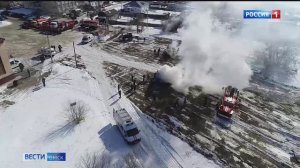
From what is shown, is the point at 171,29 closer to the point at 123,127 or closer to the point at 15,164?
the point at 123,127

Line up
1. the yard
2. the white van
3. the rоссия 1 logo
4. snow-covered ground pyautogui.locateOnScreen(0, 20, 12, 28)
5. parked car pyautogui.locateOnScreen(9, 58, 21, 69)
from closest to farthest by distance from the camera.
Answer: the white van < parked car pyautogui.locateOnScreen(9, 58, 21, 69) < the yard < the rоссия 1 logo < snow-covered ground pyautogui.locateOnScreen(0, 20, 12, 28)

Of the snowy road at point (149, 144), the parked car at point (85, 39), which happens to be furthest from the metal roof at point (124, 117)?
the parked car at point (85, 39)

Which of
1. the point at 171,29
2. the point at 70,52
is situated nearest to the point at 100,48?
the point at 70,52

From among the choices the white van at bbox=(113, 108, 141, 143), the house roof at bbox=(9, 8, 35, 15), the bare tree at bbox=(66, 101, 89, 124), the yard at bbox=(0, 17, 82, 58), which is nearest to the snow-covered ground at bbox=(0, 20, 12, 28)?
the yard at bbox=(0, 17, 82, 58)

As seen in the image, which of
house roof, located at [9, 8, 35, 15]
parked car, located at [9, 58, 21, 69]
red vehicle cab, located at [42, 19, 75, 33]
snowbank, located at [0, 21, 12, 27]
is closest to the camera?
parked car, located at [9, 58, 21, 69]

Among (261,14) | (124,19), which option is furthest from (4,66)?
(261,14)

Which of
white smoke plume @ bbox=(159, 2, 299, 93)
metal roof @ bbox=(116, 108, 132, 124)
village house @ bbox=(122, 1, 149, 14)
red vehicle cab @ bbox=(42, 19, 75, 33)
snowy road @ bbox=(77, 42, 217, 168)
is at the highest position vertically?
village house @ bbox=(122, 1, 149, 14)

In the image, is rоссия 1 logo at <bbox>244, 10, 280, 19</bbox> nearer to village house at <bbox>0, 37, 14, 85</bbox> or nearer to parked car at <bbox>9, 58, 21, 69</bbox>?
parked car at <bbox>9, 58, 21, 69</bbox>
